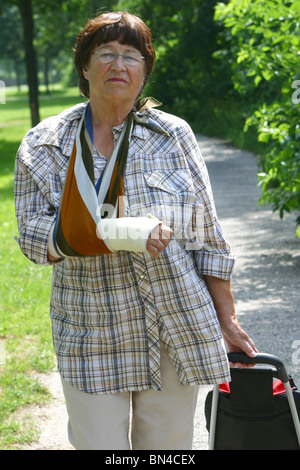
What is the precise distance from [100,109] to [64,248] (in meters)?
0.56

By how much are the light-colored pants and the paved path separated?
151 cm

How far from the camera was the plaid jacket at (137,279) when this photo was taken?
2.65 m

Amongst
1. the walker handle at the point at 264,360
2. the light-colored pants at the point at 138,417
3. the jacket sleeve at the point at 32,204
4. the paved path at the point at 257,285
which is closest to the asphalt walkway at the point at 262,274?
the paved path at the point at 257,285

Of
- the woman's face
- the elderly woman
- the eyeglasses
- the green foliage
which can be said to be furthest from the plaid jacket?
the green foliage

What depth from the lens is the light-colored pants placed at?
2.71m

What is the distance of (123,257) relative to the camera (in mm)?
2670

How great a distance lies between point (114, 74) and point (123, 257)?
64 centimetres

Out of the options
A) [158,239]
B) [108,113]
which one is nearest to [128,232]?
[158,239]

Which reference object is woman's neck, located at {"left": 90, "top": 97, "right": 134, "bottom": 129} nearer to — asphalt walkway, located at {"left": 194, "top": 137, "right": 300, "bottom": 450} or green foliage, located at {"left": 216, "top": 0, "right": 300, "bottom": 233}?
asphalt walkway, located at {"left": 194, "top": 137, "right": 300, "bottom": 450}

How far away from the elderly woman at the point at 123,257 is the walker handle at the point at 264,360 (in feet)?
0.42

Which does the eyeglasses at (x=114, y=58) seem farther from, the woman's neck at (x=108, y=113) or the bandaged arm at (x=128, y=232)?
the bandaged arm at (x=128, y=232)

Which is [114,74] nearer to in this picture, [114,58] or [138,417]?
[114,58]
